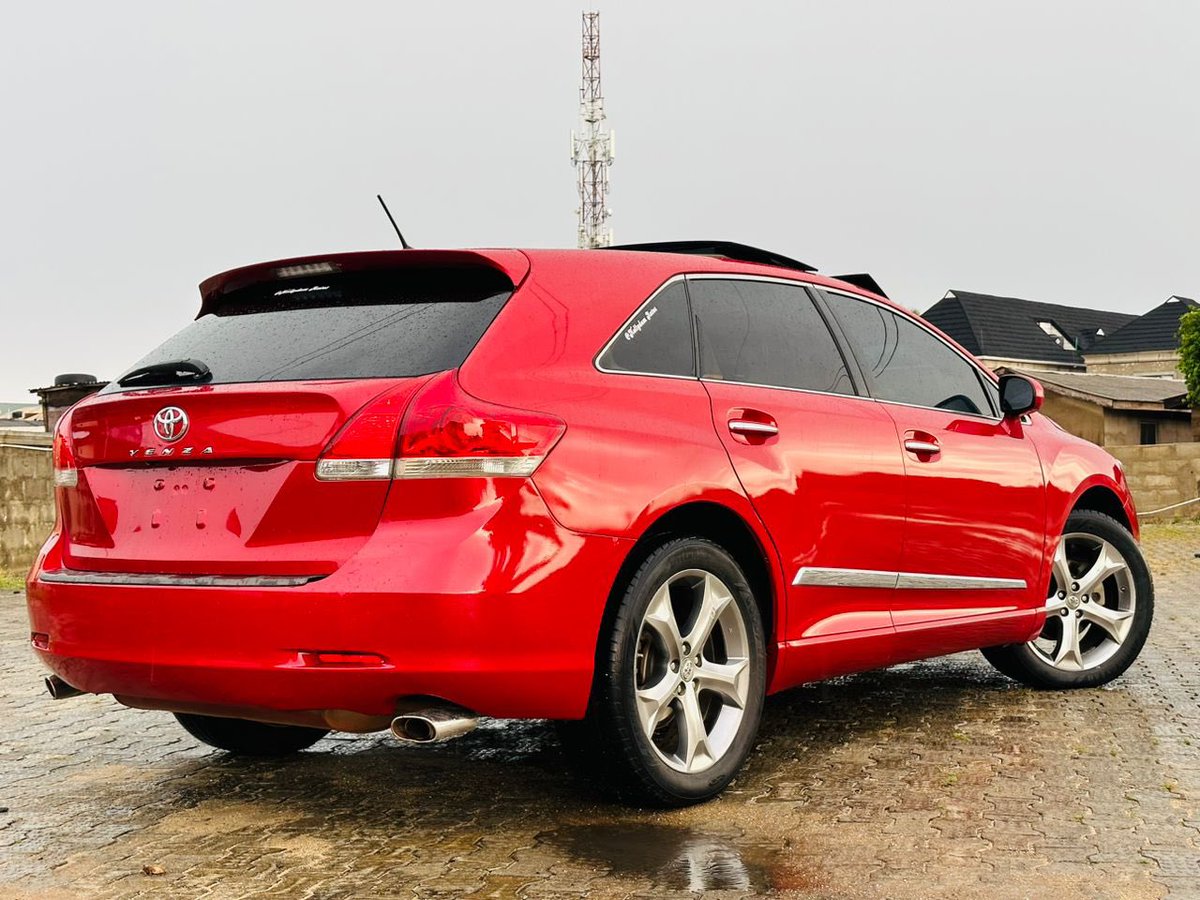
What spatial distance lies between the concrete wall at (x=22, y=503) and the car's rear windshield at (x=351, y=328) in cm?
1243

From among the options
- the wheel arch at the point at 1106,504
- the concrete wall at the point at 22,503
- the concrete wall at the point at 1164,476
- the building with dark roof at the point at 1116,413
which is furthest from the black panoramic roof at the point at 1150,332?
the wheel arch at the point at 1106,504

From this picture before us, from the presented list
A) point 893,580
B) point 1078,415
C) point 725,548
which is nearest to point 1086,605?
point 893,580

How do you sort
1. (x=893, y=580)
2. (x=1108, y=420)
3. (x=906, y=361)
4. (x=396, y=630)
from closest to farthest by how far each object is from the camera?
(x=396, y=630) → (x=893, y=580) → (x=906, y=361) → (x=1108, y=420)

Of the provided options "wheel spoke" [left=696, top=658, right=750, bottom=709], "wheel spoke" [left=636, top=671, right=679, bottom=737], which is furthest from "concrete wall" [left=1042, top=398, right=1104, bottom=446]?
"wheel spoke" [left=636, top=671, right=679, bottom=737]

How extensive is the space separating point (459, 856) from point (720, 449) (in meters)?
1.43

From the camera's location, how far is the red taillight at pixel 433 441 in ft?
12.7

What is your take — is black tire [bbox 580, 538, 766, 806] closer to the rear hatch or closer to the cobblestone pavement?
the cobblestone pavement

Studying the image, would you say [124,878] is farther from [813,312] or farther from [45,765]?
[813,312]

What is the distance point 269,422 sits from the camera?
402 cm

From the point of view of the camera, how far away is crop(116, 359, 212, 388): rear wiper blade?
171 inches

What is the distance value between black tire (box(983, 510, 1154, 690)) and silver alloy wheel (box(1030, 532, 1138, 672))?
18 millimetres

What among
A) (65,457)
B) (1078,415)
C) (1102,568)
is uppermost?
(65,457)

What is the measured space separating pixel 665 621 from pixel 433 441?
955 millimetres

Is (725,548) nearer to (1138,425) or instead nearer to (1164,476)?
(1164,476)
